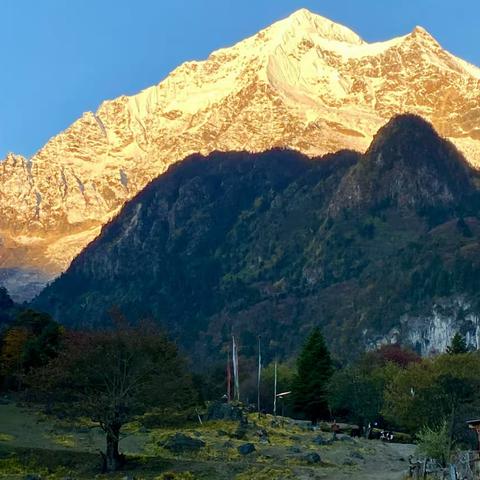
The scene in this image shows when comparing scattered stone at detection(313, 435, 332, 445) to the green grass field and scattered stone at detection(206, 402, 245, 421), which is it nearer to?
the green grass field

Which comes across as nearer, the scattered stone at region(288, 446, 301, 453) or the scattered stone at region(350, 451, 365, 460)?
the scattered stone at region(288, 446, 301, 453)

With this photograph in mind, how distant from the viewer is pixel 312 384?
13475 cm

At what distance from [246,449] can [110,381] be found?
13477 mm

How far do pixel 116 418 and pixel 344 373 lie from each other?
61139 millimetres

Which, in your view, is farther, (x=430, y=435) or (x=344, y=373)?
(x=344, y=373)

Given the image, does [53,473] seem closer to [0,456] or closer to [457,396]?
[0,456]

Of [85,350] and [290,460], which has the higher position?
[85,350]

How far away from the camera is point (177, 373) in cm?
7738

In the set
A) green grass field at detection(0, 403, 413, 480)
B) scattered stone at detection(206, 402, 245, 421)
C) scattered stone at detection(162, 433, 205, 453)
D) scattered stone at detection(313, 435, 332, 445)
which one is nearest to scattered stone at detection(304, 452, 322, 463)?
green grass field at detection(0, 403, 413, 480)

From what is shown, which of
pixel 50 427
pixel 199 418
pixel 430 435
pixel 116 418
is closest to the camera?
pixel 430 435

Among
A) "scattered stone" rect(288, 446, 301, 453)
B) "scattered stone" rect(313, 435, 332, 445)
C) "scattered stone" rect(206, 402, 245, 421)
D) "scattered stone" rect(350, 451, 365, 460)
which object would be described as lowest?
"scattered stone" rect(350, 451, 365, 460)

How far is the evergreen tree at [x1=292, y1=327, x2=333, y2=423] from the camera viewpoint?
441 ft

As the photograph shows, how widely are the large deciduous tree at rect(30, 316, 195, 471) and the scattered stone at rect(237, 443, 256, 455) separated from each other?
798cm

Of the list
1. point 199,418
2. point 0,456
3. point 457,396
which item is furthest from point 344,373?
point 0,456
